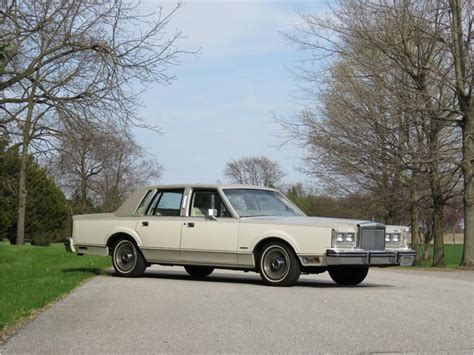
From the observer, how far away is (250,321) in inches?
312

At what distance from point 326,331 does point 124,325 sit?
2184 millimetres

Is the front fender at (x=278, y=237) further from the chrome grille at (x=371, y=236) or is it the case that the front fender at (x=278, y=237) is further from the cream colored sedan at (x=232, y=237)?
the chrome grille at (x=371, y=236)

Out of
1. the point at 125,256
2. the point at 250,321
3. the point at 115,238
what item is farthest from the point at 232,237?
the point at 250,321

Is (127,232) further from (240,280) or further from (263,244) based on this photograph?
(263,244)

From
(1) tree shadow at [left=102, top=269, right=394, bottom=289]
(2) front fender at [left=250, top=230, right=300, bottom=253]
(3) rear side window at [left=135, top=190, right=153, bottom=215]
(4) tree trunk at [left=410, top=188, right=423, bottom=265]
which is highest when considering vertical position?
(4) tree trunk at [left=410, top=188, right=423, bottom=265]

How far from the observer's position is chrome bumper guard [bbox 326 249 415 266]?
36.9 ft

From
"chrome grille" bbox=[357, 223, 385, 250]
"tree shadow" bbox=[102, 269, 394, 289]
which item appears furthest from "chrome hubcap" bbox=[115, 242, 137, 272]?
"chrome grille" bbox=[357, 223, 385, 250]

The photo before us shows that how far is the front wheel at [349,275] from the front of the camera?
12.6 m

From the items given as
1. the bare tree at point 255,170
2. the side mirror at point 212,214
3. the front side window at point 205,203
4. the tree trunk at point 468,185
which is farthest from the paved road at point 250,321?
the bare tree at point 255,170

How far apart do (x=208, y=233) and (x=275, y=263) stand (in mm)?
1402

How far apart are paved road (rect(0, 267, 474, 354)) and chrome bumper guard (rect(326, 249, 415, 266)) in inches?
18.5

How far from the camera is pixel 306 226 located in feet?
37.9

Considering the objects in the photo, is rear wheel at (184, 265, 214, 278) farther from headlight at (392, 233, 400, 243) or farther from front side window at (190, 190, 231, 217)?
headlight at (392, 233, 400, 243)

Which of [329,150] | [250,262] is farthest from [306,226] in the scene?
[329,150]
